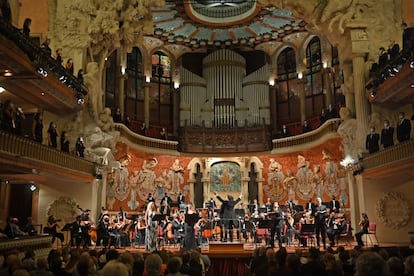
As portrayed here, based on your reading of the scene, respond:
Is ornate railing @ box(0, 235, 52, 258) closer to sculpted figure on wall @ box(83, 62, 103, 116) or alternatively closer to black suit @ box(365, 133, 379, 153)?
sculpted figure on wall @ box(83, 62, 103, 116)

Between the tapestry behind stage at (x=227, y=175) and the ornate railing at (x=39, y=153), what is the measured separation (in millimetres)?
4639

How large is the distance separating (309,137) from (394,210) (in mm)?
6792

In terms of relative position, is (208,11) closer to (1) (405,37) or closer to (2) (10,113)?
(1) (405,37)

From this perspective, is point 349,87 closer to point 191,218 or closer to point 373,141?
point 373,141

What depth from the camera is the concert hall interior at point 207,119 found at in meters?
12.7

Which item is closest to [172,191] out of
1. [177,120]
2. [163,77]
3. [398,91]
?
[177,120]

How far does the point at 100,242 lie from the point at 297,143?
10726 mm

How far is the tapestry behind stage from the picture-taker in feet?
65.1

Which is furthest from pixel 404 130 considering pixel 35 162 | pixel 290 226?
pixel 35 162

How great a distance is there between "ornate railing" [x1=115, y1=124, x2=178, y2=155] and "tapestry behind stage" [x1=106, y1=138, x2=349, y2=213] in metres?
0.49

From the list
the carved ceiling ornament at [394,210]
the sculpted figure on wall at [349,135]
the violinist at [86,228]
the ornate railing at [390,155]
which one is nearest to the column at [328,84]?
the sculpted figure on wall at [349,135]

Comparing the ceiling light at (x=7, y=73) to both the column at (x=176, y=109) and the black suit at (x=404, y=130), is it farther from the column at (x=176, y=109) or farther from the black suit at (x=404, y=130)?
the column at (x=176, y=109)

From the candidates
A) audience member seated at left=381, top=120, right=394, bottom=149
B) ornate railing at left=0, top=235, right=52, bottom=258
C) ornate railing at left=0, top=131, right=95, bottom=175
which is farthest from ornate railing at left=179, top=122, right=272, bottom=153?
ornate railing at left=0, top=235, right=52, bottom=258

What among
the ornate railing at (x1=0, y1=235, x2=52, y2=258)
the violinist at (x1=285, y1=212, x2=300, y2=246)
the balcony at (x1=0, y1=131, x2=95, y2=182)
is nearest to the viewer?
the ornate railing at (x1=0, y1=235, x2=52, y2=258)
